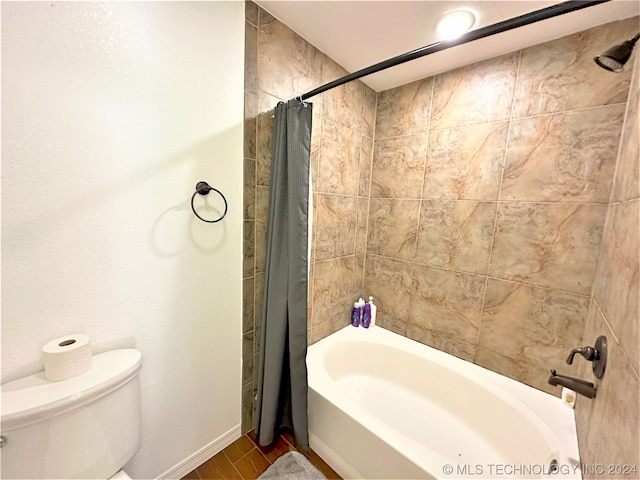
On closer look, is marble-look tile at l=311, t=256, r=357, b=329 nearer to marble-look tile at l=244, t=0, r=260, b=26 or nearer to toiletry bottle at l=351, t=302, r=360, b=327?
toiletry bottle at l=351, t=302, r=360, b=327

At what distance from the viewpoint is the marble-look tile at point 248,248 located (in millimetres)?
1264

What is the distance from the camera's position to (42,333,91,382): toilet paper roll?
748 millimetres

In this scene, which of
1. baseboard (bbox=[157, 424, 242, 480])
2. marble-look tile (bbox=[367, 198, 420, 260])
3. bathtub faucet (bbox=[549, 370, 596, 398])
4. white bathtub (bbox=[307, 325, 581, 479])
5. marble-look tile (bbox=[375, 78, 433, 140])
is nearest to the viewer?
bathtub faucet (bbox=[549, 370, 596, 398])

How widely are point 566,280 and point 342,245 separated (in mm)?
1228

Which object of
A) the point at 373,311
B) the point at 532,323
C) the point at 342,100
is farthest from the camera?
the point at 373,311

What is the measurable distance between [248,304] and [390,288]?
43.4 inches

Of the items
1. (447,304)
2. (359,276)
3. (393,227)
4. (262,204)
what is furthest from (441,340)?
(262,204)

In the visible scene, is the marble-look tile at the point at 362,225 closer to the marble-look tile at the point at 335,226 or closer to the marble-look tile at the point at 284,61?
the marble-look tile at the point at 335,226

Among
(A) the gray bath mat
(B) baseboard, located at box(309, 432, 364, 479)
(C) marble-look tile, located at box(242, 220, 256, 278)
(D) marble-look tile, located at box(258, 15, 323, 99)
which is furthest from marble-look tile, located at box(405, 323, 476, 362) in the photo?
(D) marble-look tile, located at box(258, 15, 323, 99)

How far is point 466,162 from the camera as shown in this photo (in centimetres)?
152

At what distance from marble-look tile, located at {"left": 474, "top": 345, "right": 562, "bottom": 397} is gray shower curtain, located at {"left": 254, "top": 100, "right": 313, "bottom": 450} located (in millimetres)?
1131

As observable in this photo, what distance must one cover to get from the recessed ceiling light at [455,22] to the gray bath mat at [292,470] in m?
2.15

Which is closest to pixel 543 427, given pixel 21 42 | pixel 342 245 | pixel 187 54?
pixel 342 245

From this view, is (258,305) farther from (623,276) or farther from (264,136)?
(623,276)
